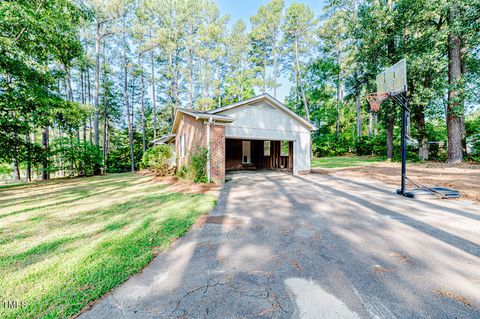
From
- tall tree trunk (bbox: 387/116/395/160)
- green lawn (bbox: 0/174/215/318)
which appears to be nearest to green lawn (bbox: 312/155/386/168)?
tall tree trunk (bbox: 387/116/395/160)

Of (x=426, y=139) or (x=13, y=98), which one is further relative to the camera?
(x=426, y=139)

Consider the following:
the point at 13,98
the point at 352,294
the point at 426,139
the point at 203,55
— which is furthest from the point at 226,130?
the point at 203,55

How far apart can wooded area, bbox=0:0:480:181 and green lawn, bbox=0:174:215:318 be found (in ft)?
22.0

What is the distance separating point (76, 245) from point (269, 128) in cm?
873

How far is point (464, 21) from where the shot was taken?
938 centimetres

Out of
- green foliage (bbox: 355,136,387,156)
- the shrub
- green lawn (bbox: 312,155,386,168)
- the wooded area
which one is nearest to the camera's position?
the wooded area

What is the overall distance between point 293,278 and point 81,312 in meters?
2.12

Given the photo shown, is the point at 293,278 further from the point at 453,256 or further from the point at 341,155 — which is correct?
the point at 341,155

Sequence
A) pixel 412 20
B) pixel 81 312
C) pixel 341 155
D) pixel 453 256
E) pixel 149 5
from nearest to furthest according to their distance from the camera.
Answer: pixel 81 312, pixel 453 256, pixel 412 20, pixel 149 5, pixel 341 155

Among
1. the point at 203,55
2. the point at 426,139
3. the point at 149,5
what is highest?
the point at 149,5

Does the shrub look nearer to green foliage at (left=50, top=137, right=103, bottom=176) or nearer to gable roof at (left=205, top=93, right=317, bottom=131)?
gable roof at (left=205, top=93, right=317, bottom=131)

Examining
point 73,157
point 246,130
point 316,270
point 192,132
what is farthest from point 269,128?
point 73,157

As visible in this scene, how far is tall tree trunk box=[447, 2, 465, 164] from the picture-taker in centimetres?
993

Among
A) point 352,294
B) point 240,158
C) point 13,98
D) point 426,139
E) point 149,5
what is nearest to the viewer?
point 352,294
